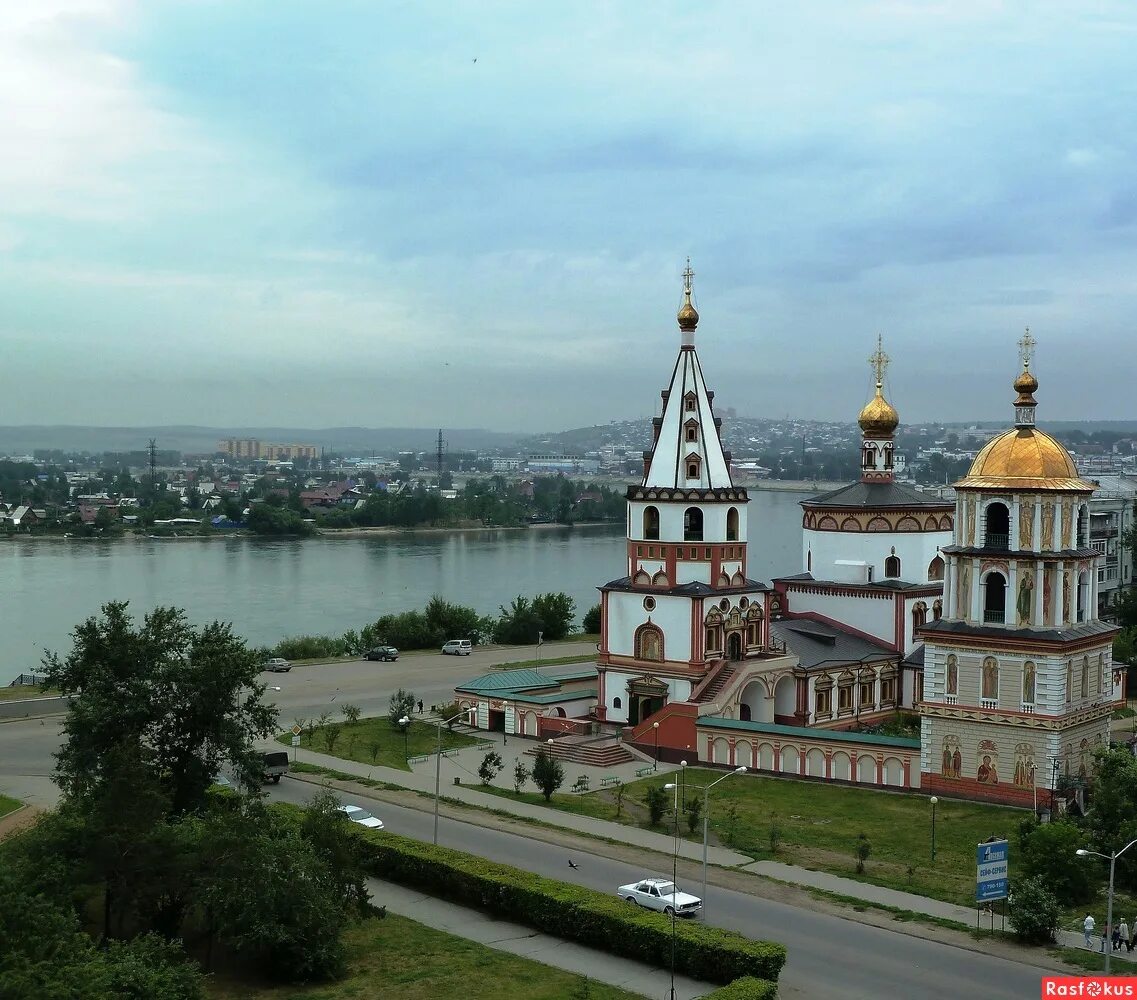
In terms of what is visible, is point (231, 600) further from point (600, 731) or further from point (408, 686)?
point (600, 731)

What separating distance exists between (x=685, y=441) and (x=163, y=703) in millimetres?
15672

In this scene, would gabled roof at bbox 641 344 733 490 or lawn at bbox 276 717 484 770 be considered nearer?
lawn at bbox 276 717 484 770

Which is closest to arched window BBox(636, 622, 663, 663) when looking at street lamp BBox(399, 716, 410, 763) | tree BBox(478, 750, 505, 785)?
street lamp BBox(399, 716, 410, 763)

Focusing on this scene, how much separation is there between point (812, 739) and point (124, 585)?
45.7m

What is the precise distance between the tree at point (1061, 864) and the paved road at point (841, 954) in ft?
8.32

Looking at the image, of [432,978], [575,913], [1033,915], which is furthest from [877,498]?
[432,978]

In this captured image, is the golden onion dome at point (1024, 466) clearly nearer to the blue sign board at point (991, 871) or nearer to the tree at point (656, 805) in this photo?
the tree at point (656, 805)

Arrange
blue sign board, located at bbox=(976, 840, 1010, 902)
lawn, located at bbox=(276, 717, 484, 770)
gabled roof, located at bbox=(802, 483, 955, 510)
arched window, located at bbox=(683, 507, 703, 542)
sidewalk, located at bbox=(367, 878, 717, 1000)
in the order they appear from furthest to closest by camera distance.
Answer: gabled roof, located at bbox=(802, 483, 955, 510), arched window, located at bbox=(683, 507, 703, 542), lawn, located at bbox=(276, 717, 484, 770), blue sign board, located at bbox=(976, 840, 1010, 902), sidewalk, located at bbox=(367, 878, 717, 1000)

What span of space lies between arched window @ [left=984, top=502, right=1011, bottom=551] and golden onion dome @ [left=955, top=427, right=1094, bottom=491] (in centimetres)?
49

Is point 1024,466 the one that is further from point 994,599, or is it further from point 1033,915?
point 1033,915

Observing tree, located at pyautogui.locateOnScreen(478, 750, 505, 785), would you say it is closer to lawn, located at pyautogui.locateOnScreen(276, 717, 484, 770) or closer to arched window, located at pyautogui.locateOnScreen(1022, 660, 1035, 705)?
lawn, located at pyautogui.locateOnScreen(276, 717, 484, 770)

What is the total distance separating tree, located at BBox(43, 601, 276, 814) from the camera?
19.2 metres

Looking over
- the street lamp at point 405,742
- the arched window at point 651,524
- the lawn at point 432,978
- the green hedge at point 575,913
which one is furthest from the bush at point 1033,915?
the arched window at point 651,524

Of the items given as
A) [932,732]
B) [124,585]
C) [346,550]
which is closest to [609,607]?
[932,732]
